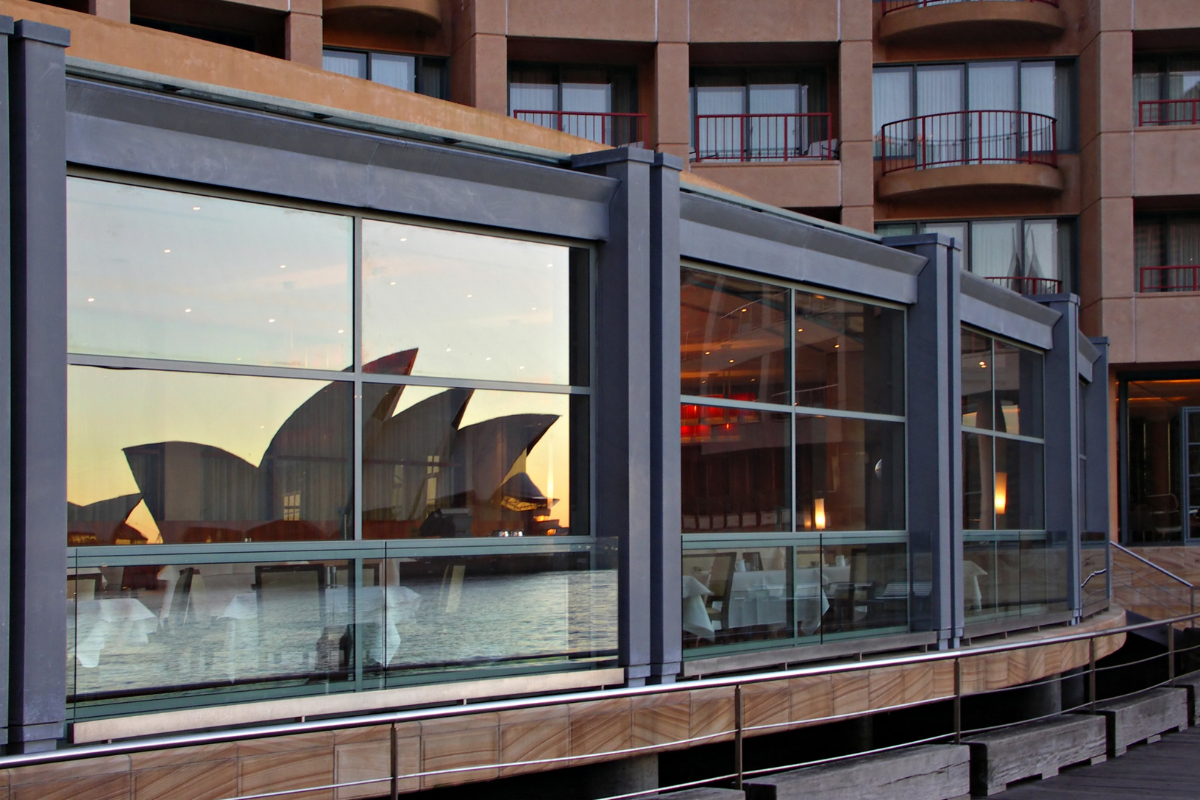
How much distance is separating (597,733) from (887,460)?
6.16 meters

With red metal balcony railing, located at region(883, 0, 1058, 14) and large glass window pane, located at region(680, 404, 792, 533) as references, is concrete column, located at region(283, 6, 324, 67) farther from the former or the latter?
large glass window pane, located at region(680, 404, 792, 533)

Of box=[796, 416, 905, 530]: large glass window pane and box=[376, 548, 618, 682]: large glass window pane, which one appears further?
box=[796, 416, 905, 530]: large glass window pane

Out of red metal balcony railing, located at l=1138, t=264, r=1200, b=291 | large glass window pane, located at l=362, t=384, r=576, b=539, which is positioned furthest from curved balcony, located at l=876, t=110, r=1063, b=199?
large glass window pane, located at l=362, t=384, r=576, b=539

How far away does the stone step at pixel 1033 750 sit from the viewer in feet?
32.9

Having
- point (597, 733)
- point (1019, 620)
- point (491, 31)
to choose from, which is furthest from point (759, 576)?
point (491, 31)

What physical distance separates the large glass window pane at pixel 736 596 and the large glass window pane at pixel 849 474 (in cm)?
151

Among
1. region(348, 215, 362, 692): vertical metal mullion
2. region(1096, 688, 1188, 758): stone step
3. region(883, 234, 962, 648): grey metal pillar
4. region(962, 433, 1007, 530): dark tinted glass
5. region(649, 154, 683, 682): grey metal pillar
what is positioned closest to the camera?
region(348, 215, 362, 692): vertical metal mullion

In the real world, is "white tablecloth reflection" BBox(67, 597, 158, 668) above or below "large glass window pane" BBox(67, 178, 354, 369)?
below

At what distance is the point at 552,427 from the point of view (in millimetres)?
11102

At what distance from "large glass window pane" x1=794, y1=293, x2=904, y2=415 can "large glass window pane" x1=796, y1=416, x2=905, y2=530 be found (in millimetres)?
230

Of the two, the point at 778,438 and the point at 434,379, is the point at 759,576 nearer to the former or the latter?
the point at 778,438

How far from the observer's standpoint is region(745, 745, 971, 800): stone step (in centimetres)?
862

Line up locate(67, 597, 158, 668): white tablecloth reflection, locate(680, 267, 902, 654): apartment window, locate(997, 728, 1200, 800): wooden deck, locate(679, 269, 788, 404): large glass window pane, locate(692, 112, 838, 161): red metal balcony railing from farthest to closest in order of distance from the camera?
locate(692, 112, 838, 161): red metal balcony railing
locate(679, 269, 788, 404): large glass window pane
locate(680, 267, 902, 654): apartment window
locate(997, 728, 1200, 800): wooden deck
locate(67, 597, 158, 668): white tablecloth reflection

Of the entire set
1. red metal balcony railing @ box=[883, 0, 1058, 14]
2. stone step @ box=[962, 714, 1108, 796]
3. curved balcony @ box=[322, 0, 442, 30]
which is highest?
red metal balcony railing @ box=[883, 0, 1058, 14]
